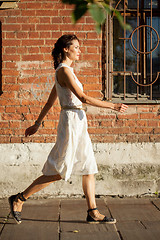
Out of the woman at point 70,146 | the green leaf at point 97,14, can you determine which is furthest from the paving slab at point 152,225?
the green leaf at point 97,14

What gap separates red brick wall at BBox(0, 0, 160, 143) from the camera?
5.00 meters

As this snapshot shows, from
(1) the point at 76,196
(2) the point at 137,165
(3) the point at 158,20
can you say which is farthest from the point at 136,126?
(3) the point at 158,20

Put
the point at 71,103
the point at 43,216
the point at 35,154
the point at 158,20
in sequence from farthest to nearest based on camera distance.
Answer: the point at 158,20 → the point at 35,154 → the point at 43,216 → the point at 71,103

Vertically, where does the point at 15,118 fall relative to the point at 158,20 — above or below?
below

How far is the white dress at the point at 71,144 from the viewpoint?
375 centimetres

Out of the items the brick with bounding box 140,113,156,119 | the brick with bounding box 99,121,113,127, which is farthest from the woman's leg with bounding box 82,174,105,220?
the brick with bounding box 140,113,156,119

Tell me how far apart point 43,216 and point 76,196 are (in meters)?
0.90

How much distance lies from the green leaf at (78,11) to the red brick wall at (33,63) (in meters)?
3.66

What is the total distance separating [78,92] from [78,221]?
4.45 ft

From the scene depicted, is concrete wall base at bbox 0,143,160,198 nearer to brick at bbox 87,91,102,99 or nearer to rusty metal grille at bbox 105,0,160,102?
brick at bbox 87,91,102,99

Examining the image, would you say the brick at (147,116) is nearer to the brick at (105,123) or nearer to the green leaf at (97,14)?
the brick at (105,123)

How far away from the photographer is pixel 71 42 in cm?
384

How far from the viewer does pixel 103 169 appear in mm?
5027

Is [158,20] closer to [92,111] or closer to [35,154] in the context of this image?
[92,111]
